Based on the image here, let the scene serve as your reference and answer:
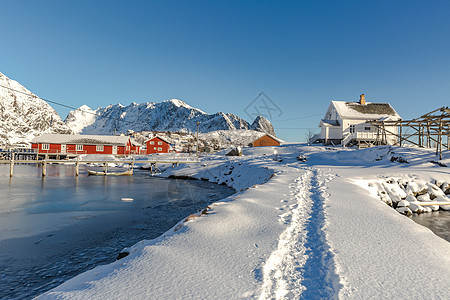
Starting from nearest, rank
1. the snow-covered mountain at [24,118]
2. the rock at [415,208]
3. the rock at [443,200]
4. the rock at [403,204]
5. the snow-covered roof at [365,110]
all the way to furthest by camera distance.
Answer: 1. the rock at [415,208]
2. the rock at [403,204]
3. the rock at [443,200]
4. the snow-covered roof at [365,110]
5. the snow-covered mountain at [24,118]

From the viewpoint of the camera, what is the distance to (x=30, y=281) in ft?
16.1

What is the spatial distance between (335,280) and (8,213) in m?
13.5

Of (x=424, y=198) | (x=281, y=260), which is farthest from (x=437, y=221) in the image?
(x=281, y=260)

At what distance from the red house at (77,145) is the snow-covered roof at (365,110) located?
48520mm

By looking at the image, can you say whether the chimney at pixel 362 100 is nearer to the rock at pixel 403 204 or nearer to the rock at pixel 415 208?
the rock at pixel 415 208

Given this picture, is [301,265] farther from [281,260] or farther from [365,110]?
[365,110]

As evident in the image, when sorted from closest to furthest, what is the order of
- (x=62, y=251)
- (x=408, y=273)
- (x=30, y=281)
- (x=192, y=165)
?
(x=408, y=273)
(x=30, y=281)
(x=62, y=251)
(x=192, y=165)

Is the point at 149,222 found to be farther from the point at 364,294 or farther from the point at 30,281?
the point at 364,294

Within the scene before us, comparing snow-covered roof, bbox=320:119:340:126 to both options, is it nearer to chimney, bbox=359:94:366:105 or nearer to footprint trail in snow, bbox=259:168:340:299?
chimney, bbox=359:94:366:105

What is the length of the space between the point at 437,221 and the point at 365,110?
34.3m

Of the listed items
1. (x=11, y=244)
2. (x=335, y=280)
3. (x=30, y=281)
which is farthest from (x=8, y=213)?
(x=335, y=280)

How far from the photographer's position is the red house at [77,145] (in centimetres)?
5516

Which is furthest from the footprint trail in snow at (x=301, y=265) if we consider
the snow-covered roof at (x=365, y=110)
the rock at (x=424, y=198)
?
the snow-covered roof at (x=365, y=110)

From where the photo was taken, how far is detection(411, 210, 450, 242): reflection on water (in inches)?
301
